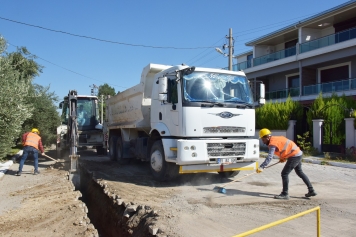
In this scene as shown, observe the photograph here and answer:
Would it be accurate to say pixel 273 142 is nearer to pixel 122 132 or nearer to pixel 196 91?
pixel 196 91

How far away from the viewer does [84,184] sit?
1067cm

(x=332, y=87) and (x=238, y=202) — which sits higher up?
(x=332, y=87)

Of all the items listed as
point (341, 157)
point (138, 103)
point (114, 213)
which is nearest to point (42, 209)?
point (114, 213)

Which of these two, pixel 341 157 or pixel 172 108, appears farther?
pixel 341 157

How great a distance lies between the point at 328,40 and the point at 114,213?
19531 mm

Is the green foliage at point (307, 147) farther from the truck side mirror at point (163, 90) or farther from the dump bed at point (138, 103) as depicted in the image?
the truck side mirror at point (163, 90)

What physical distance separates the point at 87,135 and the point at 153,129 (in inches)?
290

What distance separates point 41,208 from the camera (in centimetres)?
660

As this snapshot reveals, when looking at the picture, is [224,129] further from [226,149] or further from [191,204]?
[191,204]

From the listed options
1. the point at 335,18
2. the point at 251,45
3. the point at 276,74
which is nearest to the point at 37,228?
the point at 335,18

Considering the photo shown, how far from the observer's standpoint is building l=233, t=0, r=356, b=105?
20.6 metres

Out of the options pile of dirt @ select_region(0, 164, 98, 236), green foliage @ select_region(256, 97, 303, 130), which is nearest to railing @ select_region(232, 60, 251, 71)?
green foliage @ select_region(256, 97, 303, 130)

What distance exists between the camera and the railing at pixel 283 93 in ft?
79.0

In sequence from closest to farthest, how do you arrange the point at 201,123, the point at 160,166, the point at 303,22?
the point at 201,123 < the point at 160,166 < the point at 303,22
